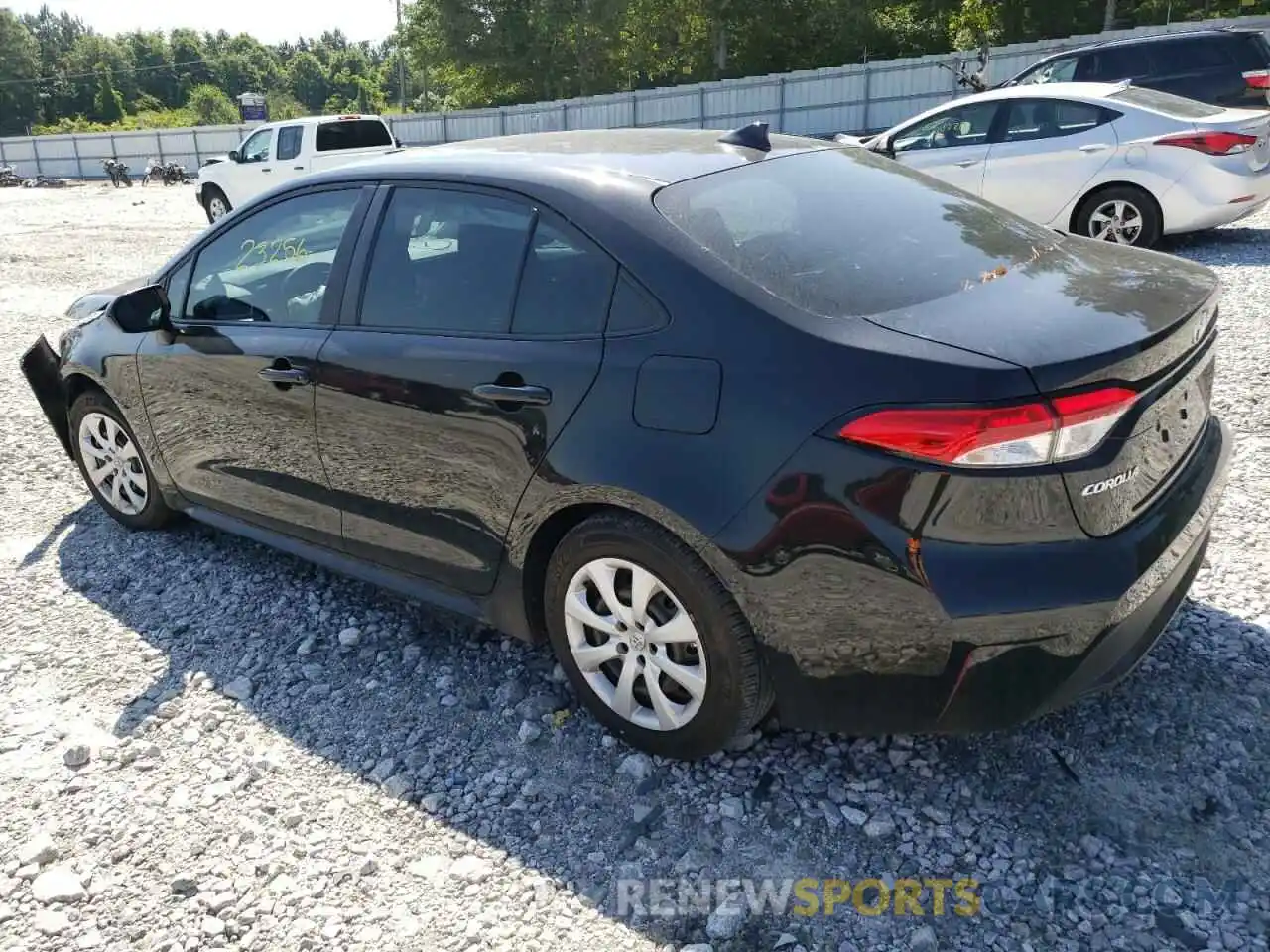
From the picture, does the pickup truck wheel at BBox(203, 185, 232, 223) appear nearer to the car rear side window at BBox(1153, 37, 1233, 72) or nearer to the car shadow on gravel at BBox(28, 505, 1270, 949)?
the car rear side window at BBox(1153, 37, 1233, 72)

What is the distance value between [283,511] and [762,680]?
2068mm

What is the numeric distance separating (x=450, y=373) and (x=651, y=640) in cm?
100

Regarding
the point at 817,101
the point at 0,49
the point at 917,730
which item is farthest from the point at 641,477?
the point at 0,49

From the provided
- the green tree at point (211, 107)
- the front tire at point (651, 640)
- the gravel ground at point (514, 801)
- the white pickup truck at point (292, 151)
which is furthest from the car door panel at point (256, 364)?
the green tree at point (211, 107)

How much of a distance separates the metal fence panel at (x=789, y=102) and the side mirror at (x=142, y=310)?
18632 millimetres

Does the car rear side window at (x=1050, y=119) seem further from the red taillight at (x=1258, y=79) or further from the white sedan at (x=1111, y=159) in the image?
the red taillight at (x=1258, y=79)

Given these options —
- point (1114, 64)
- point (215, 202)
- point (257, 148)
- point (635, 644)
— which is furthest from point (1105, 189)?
point (215, 202)

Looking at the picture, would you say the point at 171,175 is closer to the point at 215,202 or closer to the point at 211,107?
the point at 215,202

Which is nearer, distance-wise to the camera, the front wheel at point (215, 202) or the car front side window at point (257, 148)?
the car front side window at point (257, 148)

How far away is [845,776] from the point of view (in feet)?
8.89

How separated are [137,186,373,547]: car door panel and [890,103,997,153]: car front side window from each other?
7.28 meters

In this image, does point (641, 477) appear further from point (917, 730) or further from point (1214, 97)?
point (1214, 97)

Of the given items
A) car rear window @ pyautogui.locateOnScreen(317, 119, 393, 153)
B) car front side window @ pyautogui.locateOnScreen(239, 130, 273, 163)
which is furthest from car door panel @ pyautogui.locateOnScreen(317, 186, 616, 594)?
car front side window @ pyautogui.locateOnScreen(239, 130, 273, 163)

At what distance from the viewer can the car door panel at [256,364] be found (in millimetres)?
3443
